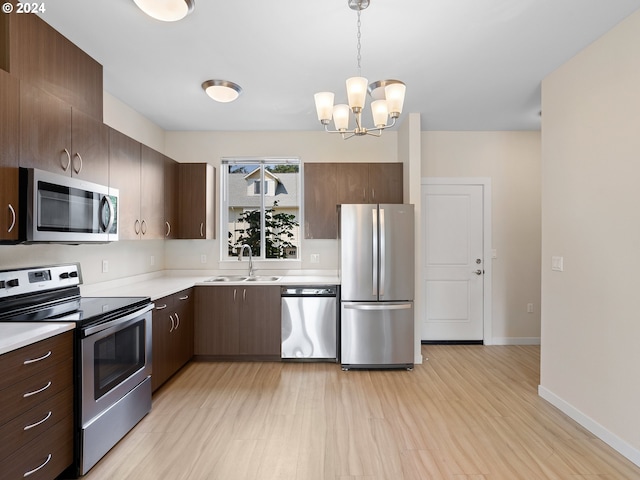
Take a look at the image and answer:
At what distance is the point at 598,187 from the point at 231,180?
147 inches

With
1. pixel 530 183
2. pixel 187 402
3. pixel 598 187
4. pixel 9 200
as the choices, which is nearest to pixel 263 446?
pixel 187 402

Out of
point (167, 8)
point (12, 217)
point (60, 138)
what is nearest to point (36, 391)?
point (12, 217)

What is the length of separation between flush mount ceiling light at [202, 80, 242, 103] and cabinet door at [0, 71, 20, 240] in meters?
1.49

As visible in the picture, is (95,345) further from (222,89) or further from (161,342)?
(222,89)

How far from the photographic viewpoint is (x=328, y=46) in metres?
2.46

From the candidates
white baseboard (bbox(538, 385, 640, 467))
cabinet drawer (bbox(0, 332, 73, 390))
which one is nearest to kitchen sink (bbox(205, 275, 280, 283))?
cabinet drawer (bbox(0, 332, 73, 390))

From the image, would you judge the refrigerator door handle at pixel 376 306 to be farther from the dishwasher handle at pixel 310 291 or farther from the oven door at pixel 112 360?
the oven door at pixel 112 360

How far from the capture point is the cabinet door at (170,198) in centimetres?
376

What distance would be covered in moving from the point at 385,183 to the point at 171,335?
2769 mm

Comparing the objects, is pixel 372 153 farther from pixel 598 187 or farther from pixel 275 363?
pixel 275 363

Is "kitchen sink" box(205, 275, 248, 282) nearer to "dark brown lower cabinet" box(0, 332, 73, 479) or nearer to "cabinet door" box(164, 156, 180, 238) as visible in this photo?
"cabinet door" box(164, 156, 180, 238)

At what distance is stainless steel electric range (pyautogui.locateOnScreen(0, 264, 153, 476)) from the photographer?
6.22 feet

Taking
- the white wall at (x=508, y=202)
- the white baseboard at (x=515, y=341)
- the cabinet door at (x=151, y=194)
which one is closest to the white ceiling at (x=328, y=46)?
the cabinet door at (x=151, y=194)

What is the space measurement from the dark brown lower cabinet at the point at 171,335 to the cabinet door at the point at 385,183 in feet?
7.63
